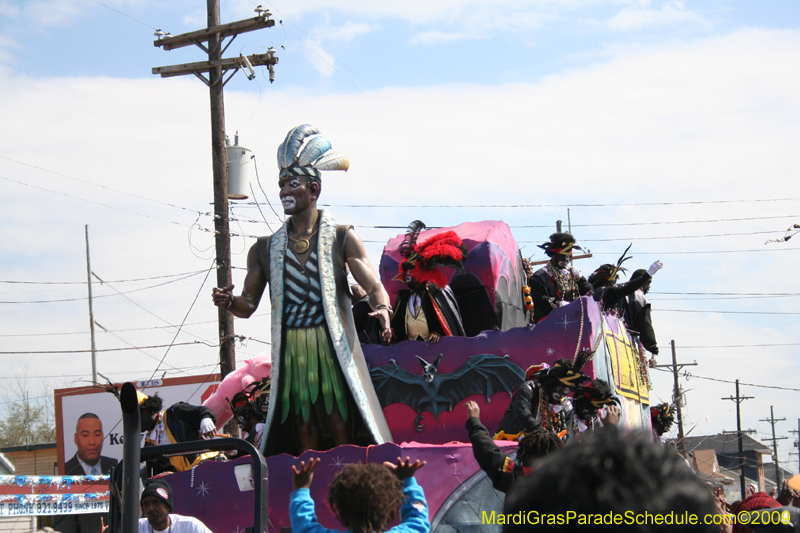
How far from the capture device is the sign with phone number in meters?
9.46

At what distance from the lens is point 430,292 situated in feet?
22.2

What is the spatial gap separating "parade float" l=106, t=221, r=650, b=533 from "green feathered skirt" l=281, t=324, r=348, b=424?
16.7 inches

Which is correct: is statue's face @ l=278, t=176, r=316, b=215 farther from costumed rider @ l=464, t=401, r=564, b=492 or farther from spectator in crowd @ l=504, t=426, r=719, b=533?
spectator in crowd @ l=504, t=426, r=719, b=533

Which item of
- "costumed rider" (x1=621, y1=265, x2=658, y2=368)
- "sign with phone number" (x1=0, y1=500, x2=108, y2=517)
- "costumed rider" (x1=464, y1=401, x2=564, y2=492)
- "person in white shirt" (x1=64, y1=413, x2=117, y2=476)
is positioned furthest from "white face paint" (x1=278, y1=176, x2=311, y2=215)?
"person in white shirt" (x1=64, y1=413, x2=117, y2=476)

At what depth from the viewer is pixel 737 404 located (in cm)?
→ 3856

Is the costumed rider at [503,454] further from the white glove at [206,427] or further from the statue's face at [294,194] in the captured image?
the white glove at [206,427]

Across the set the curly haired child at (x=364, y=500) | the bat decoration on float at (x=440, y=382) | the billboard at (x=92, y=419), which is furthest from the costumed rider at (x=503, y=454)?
the billboard at (x=92, y=419)

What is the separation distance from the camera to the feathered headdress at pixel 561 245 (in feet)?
25.2

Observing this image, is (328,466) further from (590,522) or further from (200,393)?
(200,393)

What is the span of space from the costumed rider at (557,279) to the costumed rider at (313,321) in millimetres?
2502

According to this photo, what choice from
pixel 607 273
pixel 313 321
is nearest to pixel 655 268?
pixel 607 273

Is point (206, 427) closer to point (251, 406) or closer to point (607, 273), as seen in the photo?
point (251, 406)

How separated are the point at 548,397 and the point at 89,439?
19.3 metres

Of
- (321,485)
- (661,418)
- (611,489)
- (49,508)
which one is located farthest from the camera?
(49,508)
